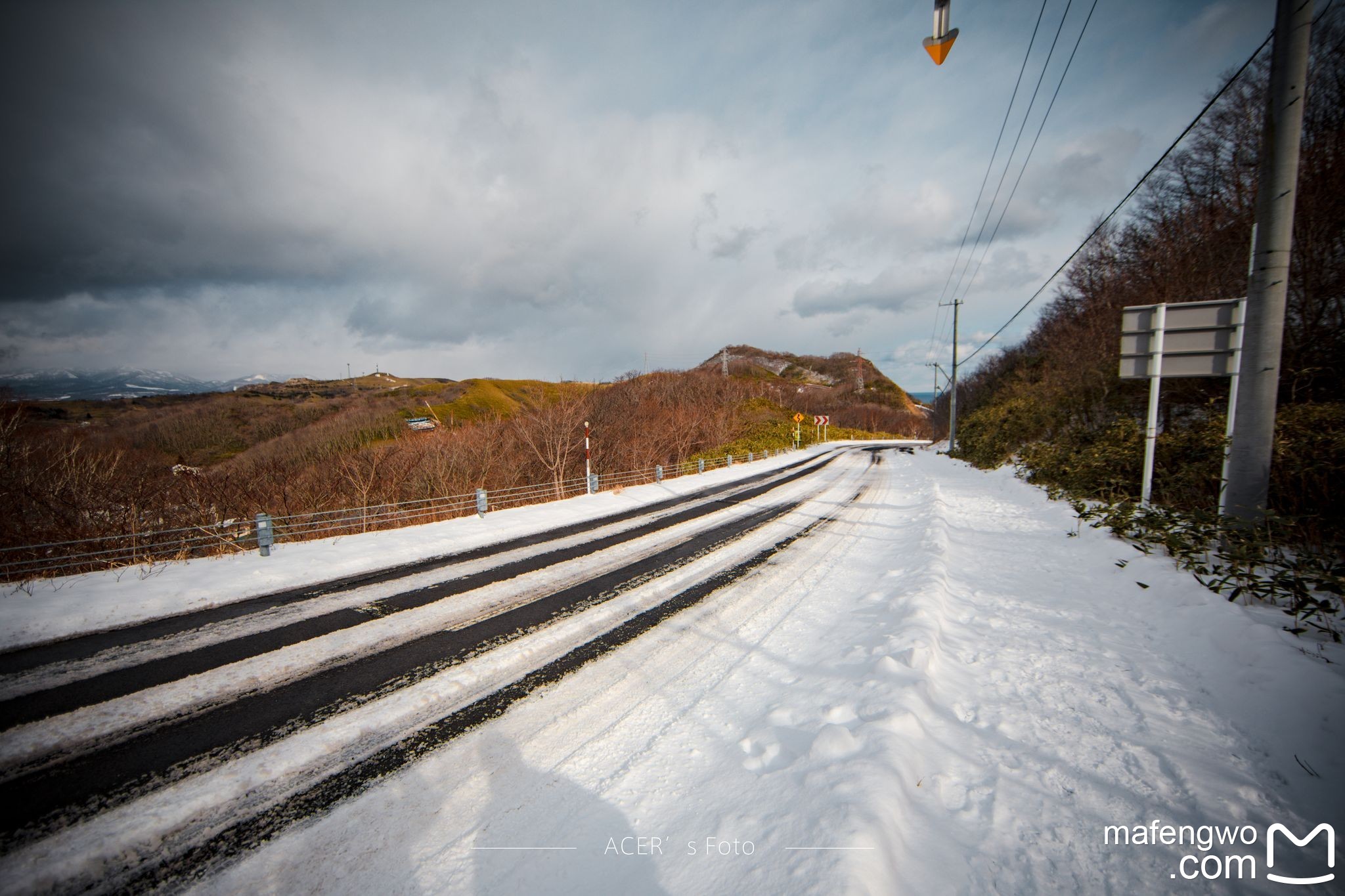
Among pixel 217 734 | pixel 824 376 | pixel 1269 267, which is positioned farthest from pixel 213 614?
pixel 824 376

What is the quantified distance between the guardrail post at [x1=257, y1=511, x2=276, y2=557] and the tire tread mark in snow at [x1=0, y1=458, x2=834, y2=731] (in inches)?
113

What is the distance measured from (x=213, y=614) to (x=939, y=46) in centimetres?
964

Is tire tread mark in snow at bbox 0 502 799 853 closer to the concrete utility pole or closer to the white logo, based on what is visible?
the white logo

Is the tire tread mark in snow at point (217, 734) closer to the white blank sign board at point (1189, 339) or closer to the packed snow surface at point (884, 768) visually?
the packed snow surface at point (884, 768)

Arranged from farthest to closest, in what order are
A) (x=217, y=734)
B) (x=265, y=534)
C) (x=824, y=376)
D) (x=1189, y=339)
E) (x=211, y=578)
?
(x=824, y=376), (x=265, y=534), (x=1189, y=339), (x=211, y=578), (x=217, y=734)

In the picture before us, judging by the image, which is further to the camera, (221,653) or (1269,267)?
(1269,267)

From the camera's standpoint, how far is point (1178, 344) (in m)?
5.84

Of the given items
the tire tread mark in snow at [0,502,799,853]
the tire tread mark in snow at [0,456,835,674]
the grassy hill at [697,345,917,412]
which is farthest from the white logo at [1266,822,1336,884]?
the grassy hill at [697,345,917,412]

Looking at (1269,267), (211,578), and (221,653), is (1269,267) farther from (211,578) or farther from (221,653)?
(211,578)

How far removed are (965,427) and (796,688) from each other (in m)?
28.3

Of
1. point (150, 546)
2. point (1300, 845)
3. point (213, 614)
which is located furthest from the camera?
point (150, 546)

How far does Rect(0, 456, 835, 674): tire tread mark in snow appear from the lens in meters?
3.65

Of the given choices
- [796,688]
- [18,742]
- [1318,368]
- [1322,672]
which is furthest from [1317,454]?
[18,742]

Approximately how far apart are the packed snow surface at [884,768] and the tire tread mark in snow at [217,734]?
3.20 feet
